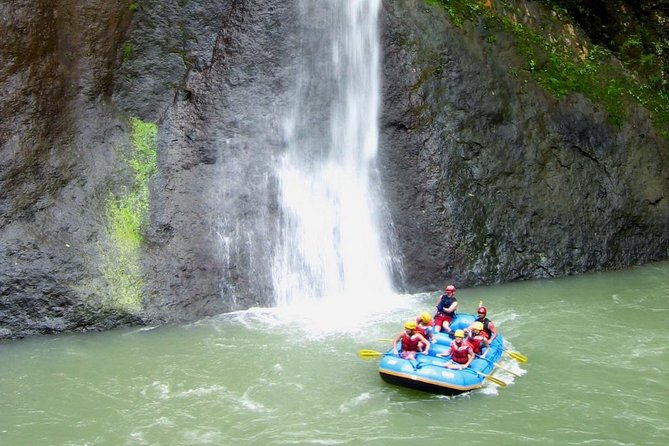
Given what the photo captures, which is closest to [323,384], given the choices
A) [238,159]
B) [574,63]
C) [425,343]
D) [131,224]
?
[425,343]

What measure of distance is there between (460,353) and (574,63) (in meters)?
9.87

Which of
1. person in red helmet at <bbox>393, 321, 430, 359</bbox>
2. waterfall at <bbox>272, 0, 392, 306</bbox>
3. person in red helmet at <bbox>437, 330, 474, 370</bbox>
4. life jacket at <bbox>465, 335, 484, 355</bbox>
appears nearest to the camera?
person in red helmet at <bbox>437, 330, 474, 370</bbox>

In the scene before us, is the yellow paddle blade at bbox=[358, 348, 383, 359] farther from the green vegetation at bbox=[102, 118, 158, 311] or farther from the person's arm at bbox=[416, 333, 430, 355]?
the green vegetation at bbox=[102, 118, 158, 311]

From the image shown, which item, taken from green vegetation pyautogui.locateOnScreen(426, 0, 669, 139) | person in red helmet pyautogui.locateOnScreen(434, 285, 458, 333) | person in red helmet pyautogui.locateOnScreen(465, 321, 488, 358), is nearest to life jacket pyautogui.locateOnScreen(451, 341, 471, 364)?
person in red helmet pyautogui.locateOnScreen(465, 321, 488, 358)

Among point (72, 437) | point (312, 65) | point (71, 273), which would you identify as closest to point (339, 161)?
point (312, 65)

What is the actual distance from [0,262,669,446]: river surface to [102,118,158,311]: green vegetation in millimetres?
780

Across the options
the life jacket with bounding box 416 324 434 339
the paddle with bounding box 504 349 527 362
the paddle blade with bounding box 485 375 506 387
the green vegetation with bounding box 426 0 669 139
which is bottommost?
the paddle blade with bounding box 485 375 506 387

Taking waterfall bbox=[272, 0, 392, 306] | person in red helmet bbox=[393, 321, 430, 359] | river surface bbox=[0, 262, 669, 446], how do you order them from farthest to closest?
waterfall bbox=[272, 0, 392, 306]
person in red helmet bbox=[393, 321, 430, 359]
river surface bbox=[0, 262, 669, 446]

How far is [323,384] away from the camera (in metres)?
9.90

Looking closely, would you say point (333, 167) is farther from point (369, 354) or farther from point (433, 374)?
point (433, 374)

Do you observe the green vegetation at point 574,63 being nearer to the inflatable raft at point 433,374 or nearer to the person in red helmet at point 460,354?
the person in red helmet at point 460,354

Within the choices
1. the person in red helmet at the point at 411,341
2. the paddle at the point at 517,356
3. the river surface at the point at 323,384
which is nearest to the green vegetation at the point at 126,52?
the river surface at the point at 323,384

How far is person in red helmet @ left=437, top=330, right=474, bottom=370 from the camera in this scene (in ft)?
31.3

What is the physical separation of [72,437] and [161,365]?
7.18 ft
